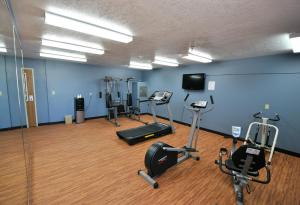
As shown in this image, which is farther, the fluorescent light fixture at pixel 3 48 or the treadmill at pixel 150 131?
the treadmill at pixel 150 131

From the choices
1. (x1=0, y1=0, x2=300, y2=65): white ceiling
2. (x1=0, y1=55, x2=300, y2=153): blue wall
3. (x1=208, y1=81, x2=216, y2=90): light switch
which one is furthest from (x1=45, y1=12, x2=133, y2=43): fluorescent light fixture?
(x1=208, y1=81, x2=216, y2=90): light switch

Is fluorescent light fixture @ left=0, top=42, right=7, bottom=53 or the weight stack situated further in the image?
the weight stack

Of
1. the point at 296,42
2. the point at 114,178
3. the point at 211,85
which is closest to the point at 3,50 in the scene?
the point at 114,178

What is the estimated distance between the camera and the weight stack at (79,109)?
19.2ft

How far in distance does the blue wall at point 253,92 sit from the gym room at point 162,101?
25mm

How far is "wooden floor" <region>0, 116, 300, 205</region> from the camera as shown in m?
2.09

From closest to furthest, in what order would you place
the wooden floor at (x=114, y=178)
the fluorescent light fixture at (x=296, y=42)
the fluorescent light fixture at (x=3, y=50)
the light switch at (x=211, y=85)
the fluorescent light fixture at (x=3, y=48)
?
the wooden floor at (x=114, y=178)
the fluorescent light fixture at (x=296, y=42)
the fluorescent light fixture at (x=3, y=48)
the fluorescent light fixture at (x=3, y=50)
the light switch at (x=211, y=85)

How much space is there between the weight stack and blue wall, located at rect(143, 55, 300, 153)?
4323mm

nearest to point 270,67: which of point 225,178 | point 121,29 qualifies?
point 225,178

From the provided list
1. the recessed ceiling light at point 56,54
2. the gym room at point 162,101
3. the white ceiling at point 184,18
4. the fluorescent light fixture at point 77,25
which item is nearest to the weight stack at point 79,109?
the gym room at point 162,101

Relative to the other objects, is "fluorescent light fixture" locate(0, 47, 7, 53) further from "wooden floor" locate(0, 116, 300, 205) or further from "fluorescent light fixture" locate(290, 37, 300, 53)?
"fluorescent light fixture" locate(290, 37, 300, 53)

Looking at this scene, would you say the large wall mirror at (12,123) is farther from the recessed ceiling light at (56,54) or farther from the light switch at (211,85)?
the light switch at (211,85)

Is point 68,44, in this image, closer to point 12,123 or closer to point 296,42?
point 12,123

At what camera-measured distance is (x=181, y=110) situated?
6.23m
